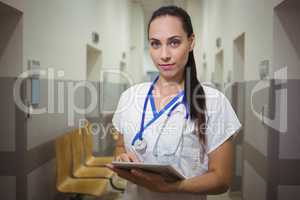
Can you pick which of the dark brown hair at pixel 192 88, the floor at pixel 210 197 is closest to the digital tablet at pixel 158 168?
the dark brown hair at pixel 192 88

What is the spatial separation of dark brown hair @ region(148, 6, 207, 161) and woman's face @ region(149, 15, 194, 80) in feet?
0.08

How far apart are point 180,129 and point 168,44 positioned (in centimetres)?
32

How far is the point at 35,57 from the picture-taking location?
104 inches

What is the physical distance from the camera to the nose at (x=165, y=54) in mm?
1095

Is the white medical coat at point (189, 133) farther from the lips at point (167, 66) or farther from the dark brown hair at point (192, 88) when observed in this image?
the lips at point (167, 66)

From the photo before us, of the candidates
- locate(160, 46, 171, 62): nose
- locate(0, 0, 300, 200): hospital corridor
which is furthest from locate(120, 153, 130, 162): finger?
locate(160, 46, 171, 62): nose

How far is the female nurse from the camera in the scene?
106 cm

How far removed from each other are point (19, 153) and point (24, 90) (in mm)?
526

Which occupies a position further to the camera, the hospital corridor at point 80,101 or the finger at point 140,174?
the hospital corridor at point 80,101

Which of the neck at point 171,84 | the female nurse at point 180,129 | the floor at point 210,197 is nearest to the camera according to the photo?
the female nurse at point 180,129

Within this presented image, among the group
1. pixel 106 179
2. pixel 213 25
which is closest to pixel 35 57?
pixel 106 179

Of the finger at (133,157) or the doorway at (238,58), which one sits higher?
the doorway at (238,58)

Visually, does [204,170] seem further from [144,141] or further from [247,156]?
[247,156]

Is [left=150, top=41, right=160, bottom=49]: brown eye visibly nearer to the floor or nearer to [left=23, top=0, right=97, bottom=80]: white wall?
[left=23, top=0, right=97, bottom=80]: white wall
